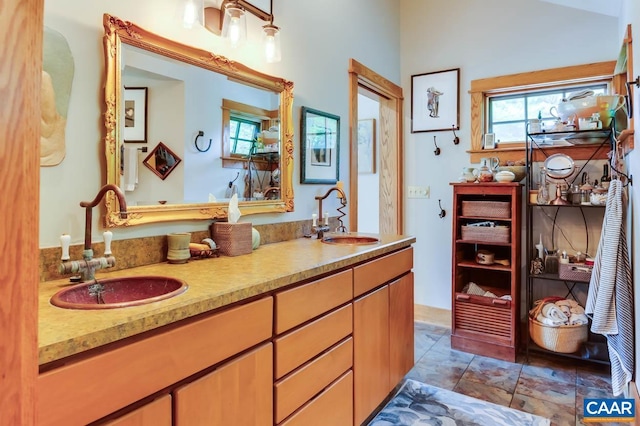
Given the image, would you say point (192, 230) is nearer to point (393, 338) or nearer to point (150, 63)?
point (150, 63)

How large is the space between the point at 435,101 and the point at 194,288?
2.91 meters

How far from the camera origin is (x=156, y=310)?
0.92 m

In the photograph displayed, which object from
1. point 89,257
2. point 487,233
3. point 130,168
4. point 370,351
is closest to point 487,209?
point 487,233

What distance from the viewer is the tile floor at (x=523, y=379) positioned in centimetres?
218

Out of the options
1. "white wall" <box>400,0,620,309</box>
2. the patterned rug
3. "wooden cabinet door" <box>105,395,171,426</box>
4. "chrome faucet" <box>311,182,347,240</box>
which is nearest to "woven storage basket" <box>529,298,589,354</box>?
the patterned rug

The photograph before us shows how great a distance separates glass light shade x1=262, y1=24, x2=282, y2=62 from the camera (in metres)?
1.98

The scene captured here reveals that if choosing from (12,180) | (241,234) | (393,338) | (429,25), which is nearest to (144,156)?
(241,234)

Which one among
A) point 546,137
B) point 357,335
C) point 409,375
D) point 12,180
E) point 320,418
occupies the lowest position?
point 409,375

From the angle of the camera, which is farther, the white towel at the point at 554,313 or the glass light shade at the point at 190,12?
the white towel at the point at 554,313

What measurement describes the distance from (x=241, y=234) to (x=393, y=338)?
1.04 meters

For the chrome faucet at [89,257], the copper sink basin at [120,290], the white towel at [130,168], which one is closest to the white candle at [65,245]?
the chrome faucet at [89,257]

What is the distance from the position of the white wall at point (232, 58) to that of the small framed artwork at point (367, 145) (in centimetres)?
82

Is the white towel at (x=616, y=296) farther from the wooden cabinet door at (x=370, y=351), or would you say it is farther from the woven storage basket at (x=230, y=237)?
the woven storage basket at (x=230, y=237)

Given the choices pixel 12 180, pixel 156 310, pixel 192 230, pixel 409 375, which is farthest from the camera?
pixel 409 375
